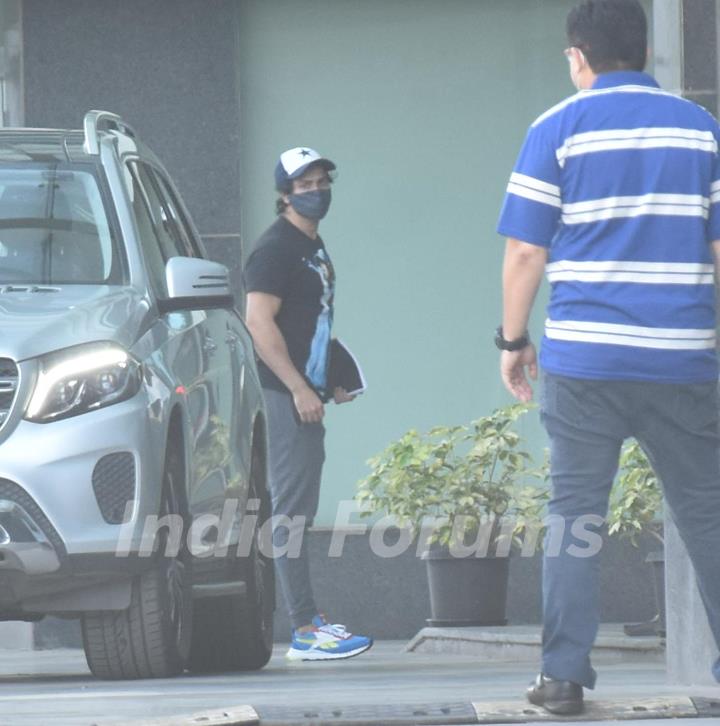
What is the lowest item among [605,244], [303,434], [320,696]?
[320,696]

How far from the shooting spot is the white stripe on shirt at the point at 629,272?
6121 millimetres

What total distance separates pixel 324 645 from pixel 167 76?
424 centimetres

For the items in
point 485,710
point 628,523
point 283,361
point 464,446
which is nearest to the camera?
point 485,710

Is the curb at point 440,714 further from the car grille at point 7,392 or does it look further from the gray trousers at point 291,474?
the gray trousers at point 291,474

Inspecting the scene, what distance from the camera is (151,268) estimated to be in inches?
335

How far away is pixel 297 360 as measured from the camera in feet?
33.2

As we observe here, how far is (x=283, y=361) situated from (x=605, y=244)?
396cm

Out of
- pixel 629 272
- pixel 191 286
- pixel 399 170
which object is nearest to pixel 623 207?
pixel 629 272

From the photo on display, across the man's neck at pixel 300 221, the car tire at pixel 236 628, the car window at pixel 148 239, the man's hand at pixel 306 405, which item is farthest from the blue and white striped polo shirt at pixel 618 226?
the man's neck at pixel 300 221

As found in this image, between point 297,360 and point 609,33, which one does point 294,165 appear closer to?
point 297,360

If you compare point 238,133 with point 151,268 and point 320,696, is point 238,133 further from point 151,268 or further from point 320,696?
point 320,696

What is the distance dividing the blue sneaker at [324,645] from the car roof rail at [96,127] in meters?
2.24

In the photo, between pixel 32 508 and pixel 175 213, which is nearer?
pixel 32 508

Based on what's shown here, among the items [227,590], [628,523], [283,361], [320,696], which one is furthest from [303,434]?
[320,696]
